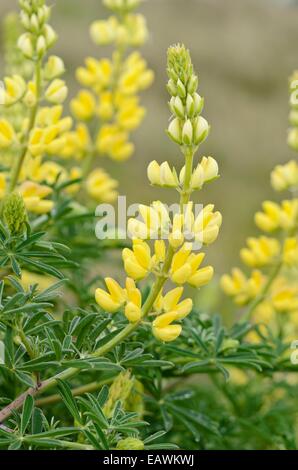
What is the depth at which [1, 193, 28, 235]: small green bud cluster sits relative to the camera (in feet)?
2.51

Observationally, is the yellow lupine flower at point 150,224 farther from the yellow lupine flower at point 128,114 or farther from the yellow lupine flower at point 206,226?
the yellow lupine flower at point 128,114

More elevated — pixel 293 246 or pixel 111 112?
pixel 111 112

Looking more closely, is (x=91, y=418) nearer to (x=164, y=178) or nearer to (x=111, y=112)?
(x=164, y=178)

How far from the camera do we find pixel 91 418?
0.73m

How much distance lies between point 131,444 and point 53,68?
0.49 m

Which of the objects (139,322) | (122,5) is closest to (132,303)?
(139,322)

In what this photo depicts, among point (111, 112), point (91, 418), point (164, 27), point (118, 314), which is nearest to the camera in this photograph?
point (91, 418)

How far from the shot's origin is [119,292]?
0.77 metres

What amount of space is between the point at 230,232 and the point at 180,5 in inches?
64.5

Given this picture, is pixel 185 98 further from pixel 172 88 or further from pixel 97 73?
pixel 97 73

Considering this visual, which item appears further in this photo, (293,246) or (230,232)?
(230,232)

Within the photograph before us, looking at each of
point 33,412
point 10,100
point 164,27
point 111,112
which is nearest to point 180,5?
point 164,27

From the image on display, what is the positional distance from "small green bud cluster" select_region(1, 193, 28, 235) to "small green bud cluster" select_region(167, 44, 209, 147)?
0.16 metres
